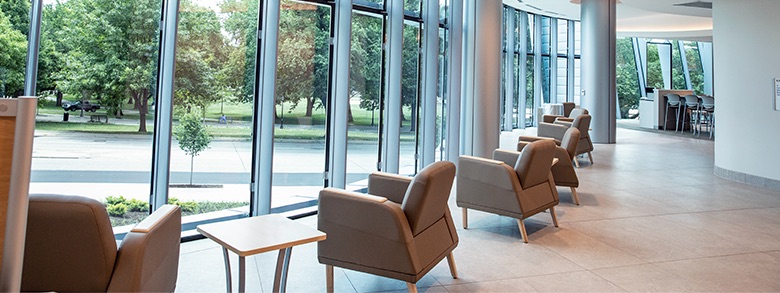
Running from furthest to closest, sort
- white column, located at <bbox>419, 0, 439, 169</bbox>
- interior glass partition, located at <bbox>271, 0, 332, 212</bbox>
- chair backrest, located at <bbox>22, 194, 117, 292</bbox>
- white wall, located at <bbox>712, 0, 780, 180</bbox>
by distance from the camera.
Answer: white column, located at <bbox>419, 0, 439, 169</bbox>, white wall, located at <bbox>712, 0, 780, 180</bbox>, interior glass partition, located at <bbox>271, 0, 332, 212</bbox>, chair backrest, located at <bbox>22, 194, 117, 292</bbox>

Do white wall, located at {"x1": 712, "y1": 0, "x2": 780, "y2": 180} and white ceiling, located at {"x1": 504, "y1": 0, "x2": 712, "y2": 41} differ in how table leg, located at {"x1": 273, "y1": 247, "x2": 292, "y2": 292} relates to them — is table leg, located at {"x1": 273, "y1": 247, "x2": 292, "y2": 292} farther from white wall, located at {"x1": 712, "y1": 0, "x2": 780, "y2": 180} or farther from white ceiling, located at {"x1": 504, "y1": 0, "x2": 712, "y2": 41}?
white ceiling, located at {"x1": 504, "y1": 0, "x2": 712, "y2": 41}

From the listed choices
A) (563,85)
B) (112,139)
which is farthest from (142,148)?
(563,85)

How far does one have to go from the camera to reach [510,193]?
483 centimetres

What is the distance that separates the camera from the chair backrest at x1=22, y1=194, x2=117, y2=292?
210 cm

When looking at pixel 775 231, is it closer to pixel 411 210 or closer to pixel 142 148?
pixel 411 210

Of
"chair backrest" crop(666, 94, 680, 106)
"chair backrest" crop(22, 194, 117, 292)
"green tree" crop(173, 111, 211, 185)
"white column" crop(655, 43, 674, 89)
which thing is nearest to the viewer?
"chair backrest" crop(22, 194, 117, 292)

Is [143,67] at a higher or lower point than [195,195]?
higher

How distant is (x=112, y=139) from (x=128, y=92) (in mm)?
→ 443

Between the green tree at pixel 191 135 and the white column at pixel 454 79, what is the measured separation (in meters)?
4.40

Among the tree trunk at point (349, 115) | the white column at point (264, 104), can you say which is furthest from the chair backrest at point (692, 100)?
the white column at point (264, 104)

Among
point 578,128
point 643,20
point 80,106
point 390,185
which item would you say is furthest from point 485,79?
point 643,20

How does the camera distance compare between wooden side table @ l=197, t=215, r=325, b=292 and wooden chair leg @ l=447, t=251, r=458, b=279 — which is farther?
wooden chair leg @ l=447, t=251, r=458, b=279

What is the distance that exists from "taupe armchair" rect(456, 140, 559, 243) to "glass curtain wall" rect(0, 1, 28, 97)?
3.82 metres

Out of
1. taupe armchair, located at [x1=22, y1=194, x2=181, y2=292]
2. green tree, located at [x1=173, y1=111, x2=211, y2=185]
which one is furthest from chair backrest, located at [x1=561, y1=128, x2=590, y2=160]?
taupe armchair, located at [x1=22, y1=194, x2=181, y2=292]
